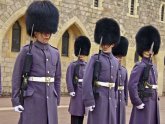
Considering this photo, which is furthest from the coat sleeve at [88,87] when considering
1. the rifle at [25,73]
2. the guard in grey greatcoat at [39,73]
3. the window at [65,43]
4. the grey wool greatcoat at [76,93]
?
the window at [65,43]

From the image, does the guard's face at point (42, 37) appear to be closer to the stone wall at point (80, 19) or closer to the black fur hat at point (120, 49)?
the black fur hat at point (120, 49)

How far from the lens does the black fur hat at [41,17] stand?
15.4ft

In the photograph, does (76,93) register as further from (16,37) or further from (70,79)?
(16,37)

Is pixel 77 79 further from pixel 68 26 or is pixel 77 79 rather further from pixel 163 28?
pixel 163 28

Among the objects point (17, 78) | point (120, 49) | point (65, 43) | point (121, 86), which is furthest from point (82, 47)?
point (65, 43)

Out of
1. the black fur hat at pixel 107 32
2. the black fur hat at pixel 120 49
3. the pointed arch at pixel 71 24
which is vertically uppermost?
the pointed arch at pixel 71 24

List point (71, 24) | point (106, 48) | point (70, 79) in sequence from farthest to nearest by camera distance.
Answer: point (71, 24)
point (70, 79)
point (106, 48)

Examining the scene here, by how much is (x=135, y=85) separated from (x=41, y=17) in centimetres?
174

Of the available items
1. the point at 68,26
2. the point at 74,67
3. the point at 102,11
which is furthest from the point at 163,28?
the point at 74,67

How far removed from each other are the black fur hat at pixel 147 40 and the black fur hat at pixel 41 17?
1888 millimetres

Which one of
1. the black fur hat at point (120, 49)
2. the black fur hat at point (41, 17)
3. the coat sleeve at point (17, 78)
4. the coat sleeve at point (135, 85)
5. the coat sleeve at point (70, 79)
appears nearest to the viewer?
the coat sleeve at point (17, 78)

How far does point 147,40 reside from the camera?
641cm

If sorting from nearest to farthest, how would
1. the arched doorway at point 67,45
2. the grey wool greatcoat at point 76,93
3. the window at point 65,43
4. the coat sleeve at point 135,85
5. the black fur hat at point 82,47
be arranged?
the coat sleeve at point 135,85
the grey wool greatcoat at point 76,93
the black fur hat at point 82,47
the arched doorway at point 67,45
the window at point 65,43

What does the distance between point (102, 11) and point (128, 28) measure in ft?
6.87
